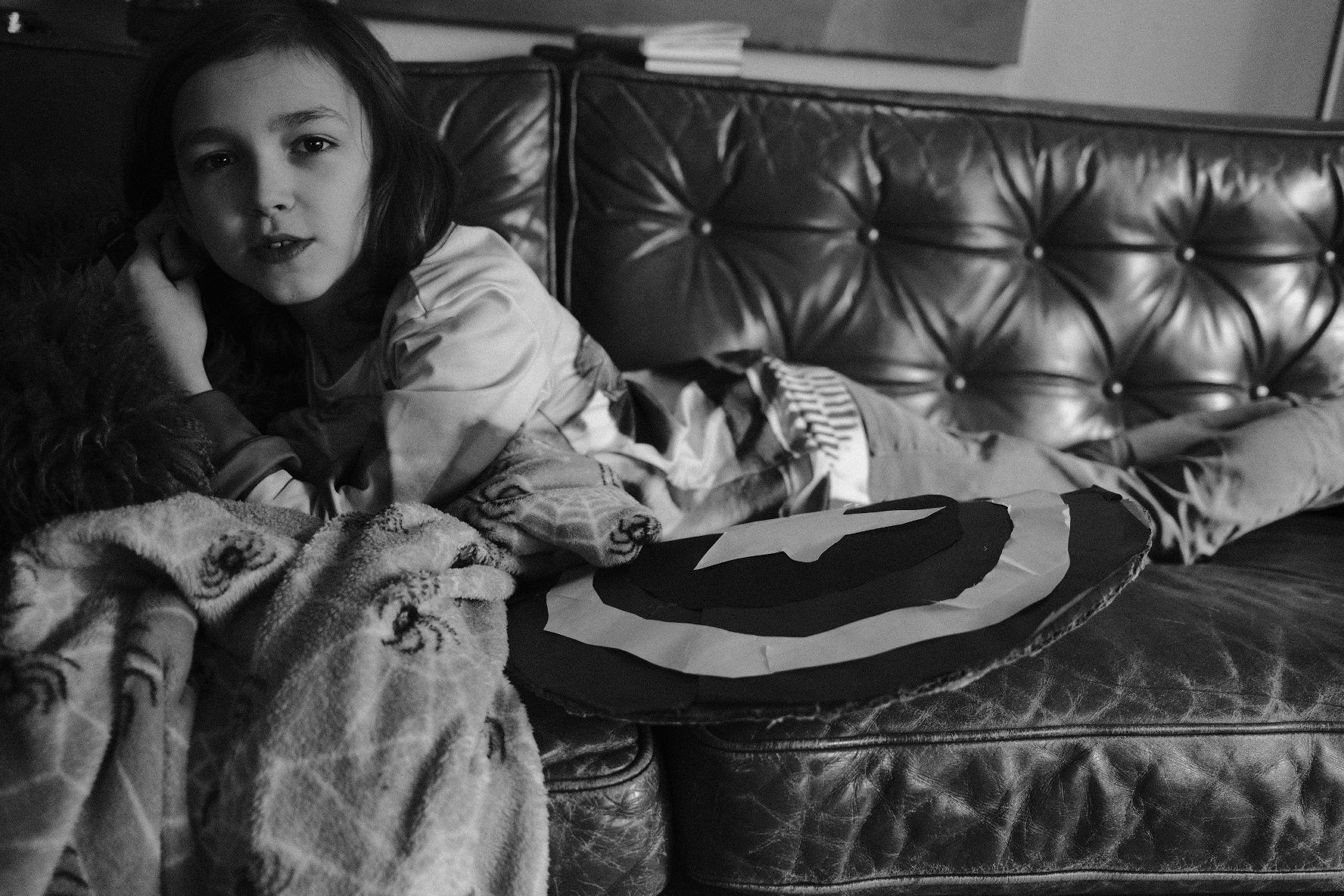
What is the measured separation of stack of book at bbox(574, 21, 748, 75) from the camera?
59.7 inches

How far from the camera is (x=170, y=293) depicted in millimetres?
1034

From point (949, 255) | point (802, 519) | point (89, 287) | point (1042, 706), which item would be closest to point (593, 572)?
point (802, 519)

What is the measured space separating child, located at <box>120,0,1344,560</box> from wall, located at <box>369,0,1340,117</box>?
989 mm

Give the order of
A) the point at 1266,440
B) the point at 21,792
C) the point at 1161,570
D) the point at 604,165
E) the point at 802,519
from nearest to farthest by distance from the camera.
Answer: the point at 21,792
the point at 802,519
the point at 1161,570
the point at 1266,440
the point at 604,165

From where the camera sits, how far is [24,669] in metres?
0.64

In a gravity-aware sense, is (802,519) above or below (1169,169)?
below

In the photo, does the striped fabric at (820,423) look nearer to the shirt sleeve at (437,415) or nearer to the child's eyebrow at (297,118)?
the shirt sleeve at (437,415)

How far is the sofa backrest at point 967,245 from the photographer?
1333 millimetres

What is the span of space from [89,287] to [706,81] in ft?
2.70

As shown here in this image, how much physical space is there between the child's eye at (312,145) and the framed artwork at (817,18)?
35.3 inches

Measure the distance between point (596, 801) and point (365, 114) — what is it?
73 centimetres

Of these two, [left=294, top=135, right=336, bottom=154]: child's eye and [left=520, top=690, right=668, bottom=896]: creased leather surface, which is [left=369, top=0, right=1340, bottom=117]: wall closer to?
[left=294, top=135, right=336, bottom=154]: child's eye

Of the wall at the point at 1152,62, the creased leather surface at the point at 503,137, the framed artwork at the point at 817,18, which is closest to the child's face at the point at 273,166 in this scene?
the creased leather surface at the point at 503,137

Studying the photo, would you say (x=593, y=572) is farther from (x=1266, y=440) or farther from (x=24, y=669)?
(x=1266, y=440)
